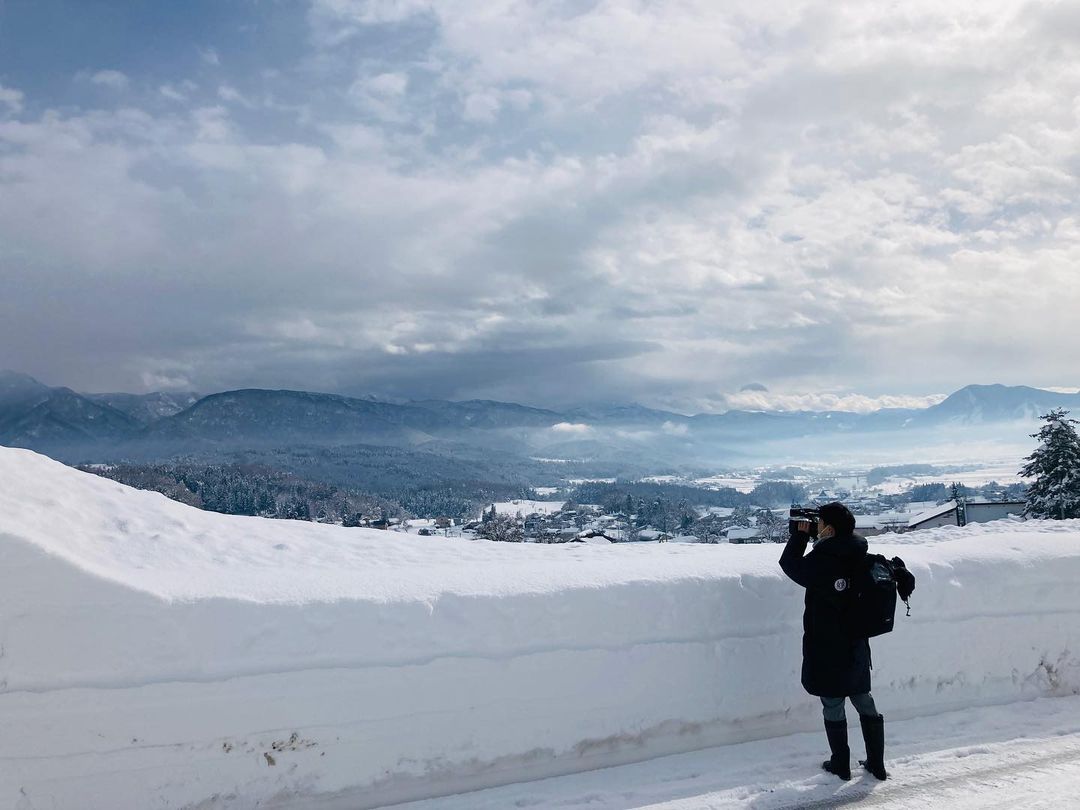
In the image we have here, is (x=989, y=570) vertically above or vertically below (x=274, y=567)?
below

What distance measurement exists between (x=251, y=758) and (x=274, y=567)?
6.85ft

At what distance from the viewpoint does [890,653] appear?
652 cm

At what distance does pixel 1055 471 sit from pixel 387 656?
3367cm

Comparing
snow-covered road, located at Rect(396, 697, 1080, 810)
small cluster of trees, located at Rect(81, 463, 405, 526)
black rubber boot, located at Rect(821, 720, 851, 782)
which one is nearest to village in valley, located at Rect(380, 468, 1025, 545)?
black rubber boot, located at Rect(821, 720, 851, 782)

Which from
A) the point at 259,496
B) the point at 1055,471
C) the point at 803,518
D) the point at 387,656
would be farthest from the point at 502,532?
the point at 259,496

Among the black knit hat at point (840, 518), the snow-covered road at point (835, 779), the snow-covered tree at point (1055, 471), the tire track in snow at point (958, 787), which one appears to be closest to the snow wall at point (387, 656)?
the snow-covered road at point (835, 779)

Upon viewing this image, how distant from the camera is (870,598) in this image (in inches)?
200

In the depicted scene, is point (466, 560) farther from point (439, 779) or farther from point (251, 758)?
point (251, 758)

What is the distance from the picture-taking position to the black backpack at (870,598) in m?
5.08

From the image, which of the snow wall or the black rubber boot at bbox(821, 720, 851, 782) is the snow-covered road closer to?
the black rubber boot at bbox(821, 720, 851, 782)

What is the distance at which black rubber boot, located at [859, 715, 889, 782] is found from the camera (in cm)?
525

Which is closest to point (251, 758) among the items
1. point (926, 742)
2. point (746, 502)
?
point (926, 742)

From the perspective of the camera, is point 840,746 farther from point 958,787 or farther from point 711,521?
point 711,521

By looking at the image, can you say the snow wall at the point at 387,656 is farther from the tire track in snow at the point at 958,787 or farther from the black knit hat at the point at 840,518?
the black knit hat at the point at 840,518
